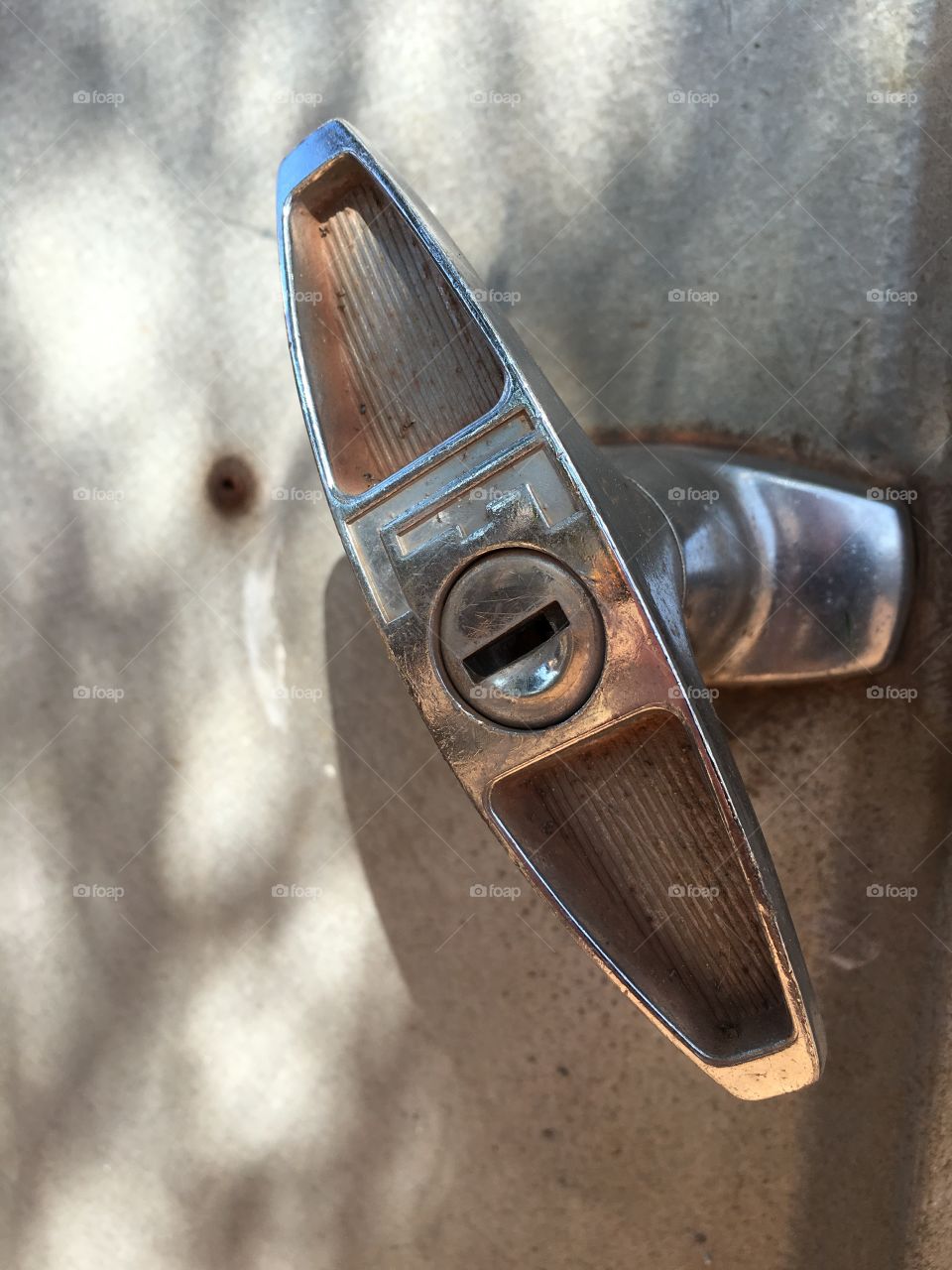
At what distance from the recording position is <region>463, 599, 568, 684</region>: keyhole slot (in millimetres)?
729

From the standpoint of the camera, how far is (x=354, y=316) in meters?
0.85

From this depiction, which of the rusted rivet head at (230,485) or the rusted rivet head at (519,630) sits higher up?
the rusted rivet head at (519,630)

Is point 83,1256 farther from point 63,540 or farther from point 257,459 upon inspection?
point 257,459

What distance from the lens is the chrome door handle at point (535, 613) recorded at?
71 centimetres

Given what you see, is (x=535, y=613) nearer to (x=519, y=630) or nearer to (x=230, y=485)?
(x=519, y=630)

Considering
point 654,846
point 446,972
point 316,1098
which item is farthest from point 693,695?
point 316,1098

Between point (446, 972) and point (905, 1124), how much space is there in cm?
51

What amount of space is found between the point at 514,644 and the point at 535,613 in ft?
0.16

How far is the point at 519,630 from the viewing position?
750mm

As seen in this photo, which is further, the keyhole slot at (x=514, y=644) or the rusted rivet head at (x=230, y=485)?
the rusted rivet head at (x=230, y=485)

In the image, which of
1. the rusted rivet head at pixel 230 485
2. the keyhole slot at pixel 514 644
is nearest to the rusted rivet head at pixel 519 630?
the keyhole slot at pixel 514 644

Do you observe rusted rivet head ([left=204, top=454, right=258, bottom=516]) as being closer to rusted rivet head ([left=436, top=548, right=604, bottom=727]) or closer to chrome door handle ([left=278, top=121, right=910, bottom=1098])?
chrome door handle ([left=278, top=121, right=910, bottom=1098])

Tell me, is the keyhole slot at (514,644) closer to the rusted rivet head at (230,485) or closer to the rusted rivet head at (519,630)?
the rusted rivet head at (519,630)

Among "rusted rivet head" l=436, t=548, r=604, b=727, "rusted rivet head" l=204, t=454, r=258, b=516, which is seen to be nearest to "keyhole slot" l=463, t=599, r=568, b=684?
"rusted rivet head" l=436, t=548, r=604, b=727
